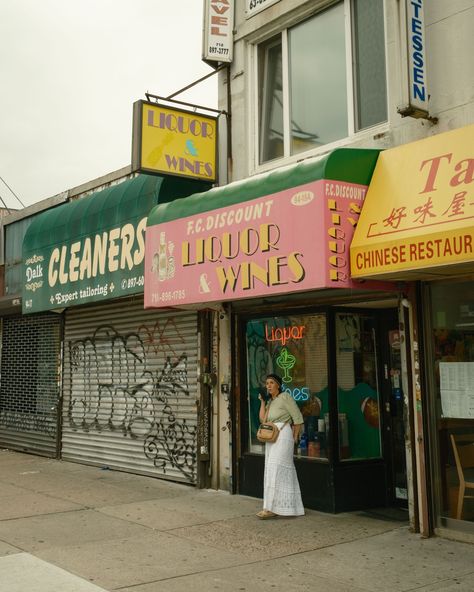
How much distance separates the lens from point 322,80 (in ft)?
29.3

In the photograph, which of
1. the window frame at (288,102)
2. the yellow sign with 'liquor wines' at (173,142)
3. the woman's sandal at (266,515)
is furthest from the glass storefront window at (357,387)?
the yellow sign with 'liquor wines' at (173,142)

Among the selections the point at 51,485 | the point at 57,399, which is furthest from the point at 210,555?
the point at 57,399

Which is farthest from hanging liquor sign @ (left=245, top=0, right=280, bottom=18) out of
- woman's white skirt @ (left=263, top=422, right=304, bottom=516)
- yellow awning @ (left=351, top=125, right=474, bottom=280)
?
woman's white skirt @ (left=263, top=422, right=304, bottom=516)

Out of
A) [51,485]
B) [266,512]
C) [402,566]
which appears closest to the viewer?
[402,566]

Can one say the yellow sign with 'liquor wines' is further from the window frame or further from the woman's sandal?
the woman's sandal

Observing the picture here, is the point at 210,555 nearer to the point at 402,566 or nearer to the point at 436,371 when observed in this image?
the point at 402,566

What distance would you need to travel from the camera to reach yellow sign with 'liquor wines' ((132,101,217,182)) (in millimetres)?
9086

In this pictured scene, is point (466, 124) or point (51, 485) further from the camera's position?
point (51, 485)

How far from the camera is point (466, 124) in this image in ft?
22.5

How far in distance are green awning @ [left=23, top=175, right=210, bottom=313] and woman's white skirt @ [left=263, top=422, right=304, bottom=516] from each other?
3.37m

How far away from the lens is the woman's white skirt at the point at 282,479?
7836 mm

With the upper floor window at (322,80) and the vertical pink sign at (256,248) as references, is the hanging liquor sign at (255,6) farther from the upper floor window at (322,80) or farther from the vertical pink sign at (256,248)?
the vertical pink sign at (256,248)

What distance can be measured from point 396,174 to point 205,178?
11.7ft

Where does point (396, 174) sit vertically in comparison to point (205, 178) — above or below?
below
